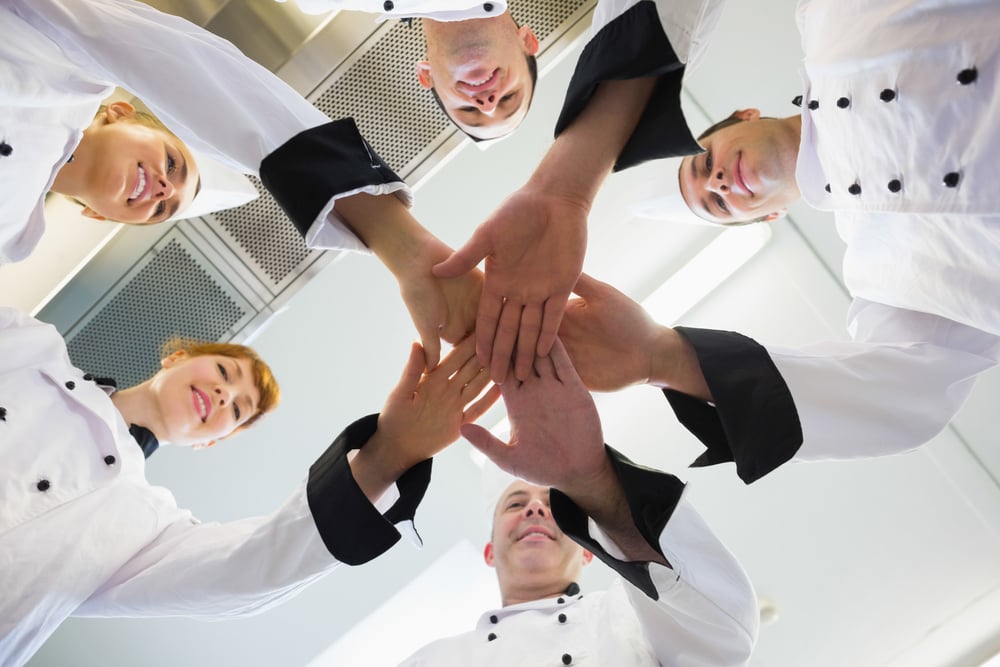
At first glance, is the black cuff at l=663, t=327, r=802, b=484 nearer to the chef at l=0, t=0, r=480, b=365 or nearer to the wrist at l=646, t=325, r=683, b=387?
the wrist at l=646, t=325, r=683, b=387

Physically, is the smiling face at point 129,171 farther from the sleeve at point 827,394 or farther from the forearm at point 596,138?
the sleeve at point 827,394

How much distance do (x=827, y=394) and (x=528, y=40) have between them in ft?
4.43

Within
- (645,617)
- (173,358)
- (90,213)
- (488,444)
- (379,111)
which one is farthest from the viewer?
(173,358)

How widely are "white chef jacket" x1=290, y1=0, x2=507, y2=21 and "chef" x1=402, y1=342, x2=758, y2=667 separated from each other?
104 cm

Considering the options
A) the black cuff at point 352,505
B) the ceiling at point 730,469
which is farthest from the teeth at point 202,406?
the black cuff at point 352,505

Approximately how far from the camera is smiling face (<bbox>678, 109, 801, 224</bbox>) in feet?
7.23

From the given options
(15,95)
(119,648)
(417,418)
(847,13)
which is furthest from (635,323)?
(119,648)

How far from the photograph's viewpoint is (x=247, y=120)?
1411mm

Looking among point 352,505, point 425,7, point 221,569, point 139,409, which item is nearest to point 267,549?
point 221,569

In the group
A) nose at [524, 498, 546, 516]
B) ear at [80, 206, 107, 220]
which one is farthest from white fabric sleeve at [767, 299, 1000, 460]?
ear at [80, 206, 107, 220]

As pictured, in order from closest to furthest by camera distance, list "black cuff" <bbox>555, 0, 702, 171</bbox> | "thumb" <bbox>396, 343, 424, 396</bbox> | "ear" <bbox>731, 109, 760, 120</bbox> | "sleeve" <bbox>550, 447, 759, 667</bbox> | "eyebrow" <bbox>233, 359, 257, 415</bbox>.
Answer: "black cuff" <bbox>555, 0, 702, 171</bbox> → "sleeve" <bbox>550, 447, 759, 667</bbox> → "thumb" <bbox>396, 343, 424, 396</bbox> → "ear" <bbox>731, 109, 760, 120</bbox> → "eyebrow" <bbox>233, 359, 257, 415</bbox>

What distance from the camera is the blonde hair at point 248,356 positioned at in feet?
8.09

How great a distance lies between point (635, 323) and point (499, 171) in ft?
3.92

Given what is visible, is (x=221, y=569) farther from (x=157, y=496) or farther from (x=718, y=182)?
(x=718, y=182)
